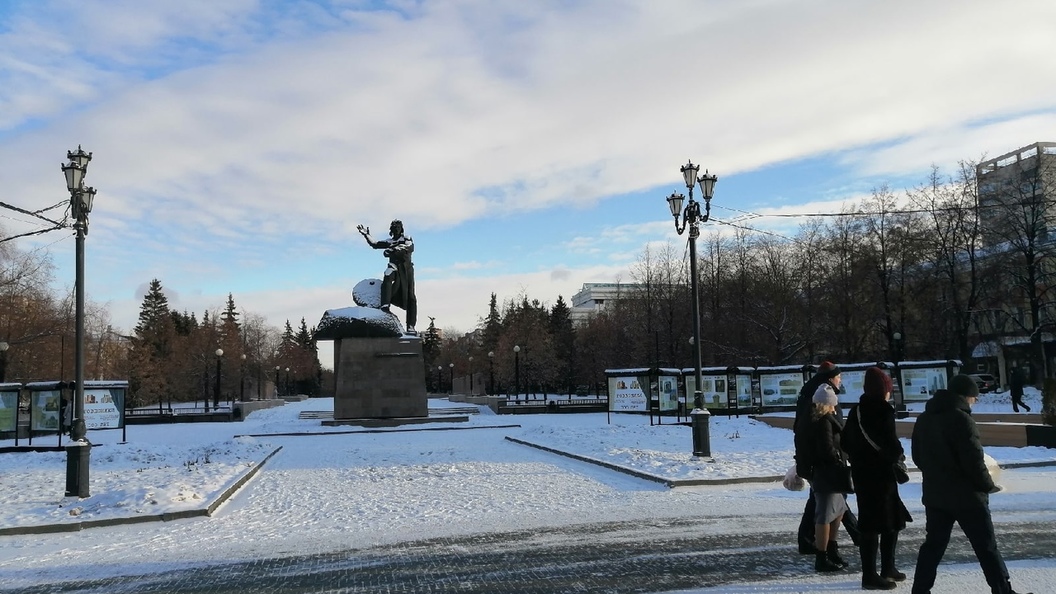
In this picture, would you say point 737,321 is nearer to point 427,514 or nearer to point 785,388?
point 785,388

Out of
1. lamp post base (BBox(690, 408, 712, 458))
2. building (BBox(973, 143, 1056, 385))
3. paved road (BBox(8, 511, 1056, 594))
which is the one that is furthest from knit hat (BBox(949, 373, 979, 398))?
building (BBox(973, 143, 1056, 385))

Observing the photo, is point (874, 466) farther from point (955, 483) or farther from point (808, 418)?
point (808, 418)

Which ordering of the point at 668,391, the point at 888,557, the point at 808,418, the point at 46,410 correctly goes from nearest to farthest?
the point at 888,557 < the point at 808,418 < the point at 46,410 < the point at 668,391

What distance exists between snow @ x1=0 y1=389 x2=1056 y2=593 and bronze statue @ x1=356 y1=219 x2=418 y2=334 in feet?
34.3

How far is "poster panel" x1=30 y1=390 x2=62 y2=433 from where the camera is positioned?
23.5 m

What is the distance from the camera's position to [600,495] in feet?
41.5

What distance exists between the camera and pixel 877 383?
6.30 meters

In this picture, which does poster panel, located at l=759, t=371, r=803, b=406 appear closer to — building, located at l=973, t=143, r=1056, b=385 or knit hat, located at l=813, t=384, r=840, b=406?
building, located at l=973, t=143, r=1056, b=385

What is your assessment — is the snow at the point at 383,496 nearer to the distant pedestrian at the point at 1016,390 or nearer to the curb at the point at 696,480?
the curb at the point at 696,480

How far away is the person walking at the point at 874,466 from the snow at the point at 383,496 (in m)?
0.44

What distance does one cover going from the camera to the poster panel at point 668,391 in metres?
28.4

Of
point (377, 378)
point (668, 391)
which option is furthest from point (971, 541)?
point (377, 378)

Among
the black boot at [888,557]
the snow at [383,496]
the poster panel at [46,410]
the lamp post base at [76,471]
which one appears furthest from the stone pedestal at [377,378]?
the black boot at [888,557]

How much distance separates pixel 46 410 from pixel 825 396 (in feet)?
78.0
